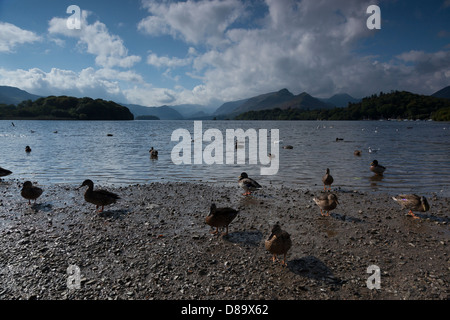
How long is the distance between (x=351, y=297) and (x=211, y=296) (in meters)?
3.01

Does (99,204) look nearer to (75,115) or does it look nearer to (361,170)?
(361,170)

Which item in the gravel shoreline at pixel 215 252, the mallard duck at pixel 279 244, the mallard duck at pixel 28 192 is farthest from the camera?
the mallard duck at pixel 28 192

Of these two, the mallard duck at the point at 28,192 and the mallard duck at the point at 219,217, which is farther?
the mallard duck at the point at 28,192

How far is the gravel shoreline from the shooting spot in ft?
18.5

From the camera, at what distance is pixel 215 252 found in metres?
7.36

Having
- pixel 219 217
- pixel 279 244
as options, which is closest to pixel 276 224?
pixel 279 244

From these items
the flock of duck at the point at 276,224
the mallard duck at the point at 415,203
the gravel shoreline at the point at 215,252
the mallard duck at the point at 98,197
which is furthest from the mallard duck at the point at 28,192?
the mallard duck at the point at 415,203

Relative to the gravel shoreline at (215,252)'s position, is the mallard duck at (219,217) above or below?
above

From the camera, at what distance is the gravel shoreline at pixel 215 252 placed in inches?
222

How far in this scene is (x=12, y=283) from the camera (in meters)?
5.82

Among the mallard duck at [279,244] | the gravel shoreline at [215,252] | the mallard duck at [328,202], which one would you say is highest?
the mallard duck at [328,202]

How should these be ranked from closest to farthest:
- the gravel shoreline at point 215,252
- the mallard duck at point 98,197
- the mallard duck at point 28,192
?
the gravel shoreline at point 215,252, the mallard duck at point 98,197, the mallard duck at point 28,192

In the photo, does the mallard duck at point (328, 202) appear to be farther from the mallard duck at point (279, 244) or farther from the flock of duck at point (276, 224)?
the mallard duck at point (279, 244)
